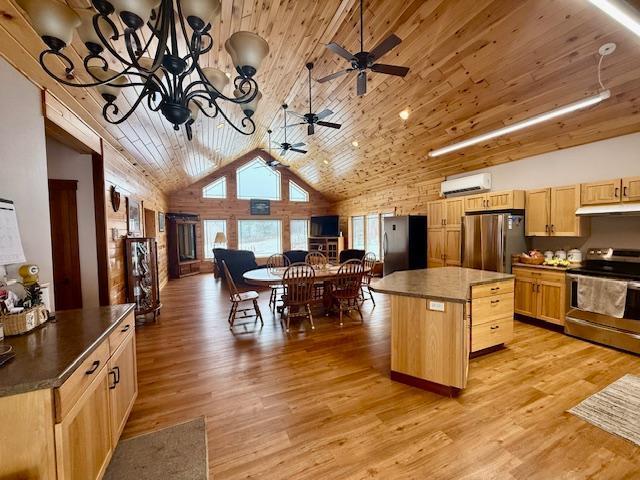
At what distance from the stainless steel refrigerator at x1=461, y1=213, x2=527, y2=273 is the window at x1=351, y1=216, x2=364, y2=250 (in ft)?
15.9

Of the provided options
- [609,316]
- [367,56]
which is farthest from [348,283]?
[609,316]

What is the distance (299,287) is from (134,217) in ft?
10.6

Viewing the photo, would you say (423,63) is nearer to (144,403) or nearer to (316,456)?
(316,456)

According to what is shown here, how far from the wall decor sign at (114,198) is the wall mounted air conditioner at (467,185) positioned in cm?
581

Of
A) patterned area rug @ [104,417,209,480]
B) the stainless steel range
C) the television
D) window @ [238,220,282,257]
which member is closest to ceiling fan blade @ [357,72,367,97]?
patterned area rug @ [104,417,209,480]

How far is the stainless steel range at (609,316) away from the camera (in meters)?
3.07

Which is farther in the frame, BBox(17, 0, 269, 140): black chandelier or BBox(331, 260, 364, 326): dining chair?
BBox(331, 260, 364, 326): dining chair

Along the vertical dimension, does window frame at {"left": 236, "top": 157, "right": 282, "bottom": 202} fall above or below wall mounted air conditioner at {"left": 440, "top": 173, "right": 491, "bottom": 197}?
above

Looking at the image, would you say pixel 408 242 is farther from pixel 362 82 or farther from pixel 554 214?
pixel 362 82

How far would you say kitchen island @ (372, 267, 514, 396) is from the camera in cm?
233

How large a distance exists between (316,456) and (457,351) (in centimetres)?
137

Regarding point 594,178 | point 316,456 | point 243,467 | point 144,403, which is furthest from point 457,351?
point 594,178

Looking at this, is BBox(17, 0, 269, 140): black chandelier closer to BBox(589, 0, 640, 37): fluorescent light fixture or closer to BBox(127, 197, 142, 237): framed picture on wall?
BBox(589, 0, 640, 37): fluorescent light fixture

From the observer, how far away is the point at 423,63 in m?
3.43
